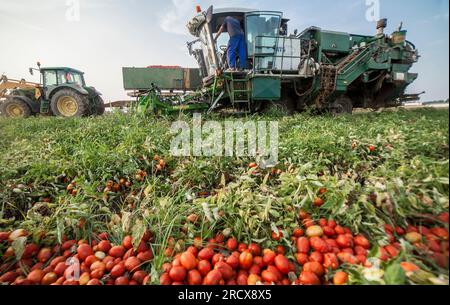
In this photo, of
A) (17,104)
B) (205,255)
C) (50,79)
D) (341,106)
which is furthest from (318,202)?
(17,104)

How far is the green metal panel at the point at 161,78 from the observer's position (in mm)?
7746

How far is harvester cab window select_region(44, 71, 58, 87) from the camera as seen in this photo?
7696 millimetres

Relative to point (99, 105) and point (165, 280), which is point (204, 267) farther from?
point (99, 105)

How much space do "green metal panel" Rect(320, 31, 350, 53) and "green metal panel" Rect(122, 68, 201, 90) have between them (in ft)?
14.2

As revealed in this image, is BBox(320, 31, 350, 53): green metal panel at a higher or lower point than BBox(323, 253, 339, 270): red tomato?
higher

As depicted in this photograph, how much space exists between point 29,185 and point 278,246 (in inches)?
81.5

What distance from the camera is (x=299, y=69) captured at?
4.81 m

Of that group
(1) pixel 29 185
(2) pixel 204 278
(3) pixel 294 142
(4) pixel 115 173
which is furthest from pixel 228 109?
(2) pixel 204 278

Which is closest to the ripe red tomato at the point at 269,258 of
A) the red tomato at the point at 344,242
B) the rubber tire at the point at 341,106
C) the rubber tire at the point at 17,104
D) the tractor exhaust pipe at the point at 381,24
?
the red tomato at the point at 344,242

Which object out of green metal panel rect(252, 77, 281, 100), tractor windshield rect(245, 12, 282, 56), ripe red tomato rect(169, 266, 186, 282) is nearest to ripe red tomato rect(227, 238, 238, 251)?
ripe red tomato rect(169, 266, 186, 282)

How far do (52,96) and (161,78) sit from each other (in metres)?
3.93

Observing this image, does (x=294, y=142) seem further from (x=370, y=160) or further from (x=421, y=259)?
(x=421, y=259)

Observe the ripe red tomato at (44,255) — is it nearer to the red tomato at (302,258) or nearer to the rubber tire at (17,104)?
the red tomato at (302,258)

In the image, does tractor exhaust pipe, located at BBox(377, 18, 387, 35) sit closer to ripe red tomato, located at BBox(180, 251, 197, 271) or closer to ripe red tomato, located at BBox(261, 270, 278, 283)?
ripe red tomato, located at BBox(261, 270, 278, 283)
